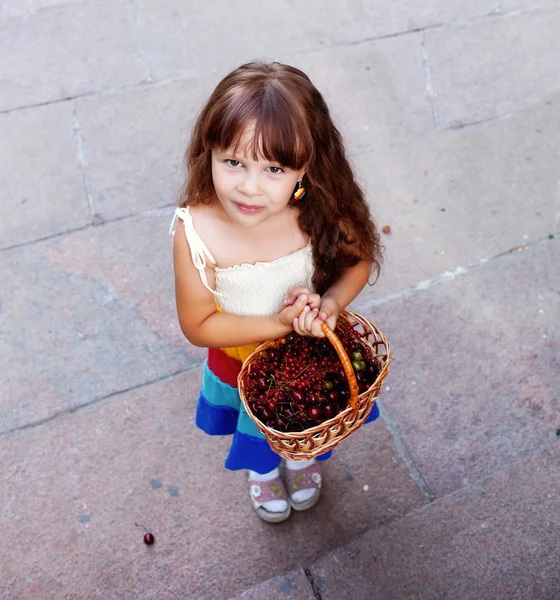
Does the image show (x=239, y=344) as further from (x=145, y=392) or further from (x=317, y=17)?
(x=317, y=17)

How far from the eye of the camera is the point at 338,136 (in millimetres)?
1891

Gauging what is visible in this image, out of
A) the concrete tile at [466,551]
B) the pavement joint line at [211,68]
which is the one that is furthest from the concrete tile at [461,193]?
the concrete tile at [466,551]

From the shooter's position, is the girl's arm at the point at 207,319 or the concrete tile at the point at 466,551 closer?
the girl's arm at the point at 207,319

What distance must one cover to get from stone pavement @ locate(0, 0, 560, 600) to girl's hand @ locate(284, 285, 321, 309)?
3.40ft

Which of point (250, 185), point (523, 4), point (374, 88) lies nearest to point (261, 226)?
point (250, 185)

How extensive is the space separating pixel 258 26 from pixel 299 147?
112 inches

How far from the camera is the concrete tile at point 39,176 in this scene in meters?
3.35

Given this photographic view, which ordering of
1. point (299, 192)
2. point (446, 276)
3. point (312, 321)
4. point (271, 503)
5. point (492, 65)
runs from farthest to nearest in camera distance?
point (492, 65)
point (446, 276)
point (271, 503)
point (299, 192)
point (312, 321)

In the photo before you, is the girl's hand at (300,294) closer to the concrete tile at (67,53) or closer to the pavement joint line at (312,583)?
the pavement joint line at (312,583)

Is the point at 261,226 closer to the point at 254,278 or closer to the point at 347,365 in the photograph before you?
the point at 254,278

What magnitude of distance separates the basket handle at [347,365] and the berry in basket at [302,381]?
0.38 feet

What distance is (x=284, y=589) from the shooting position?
2303mm

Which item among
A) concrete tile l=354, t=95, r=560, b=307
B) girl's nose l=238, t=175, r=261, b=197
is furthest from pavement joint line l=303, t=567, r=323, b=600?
girl's nose l=238, t=175, r=261, b=197

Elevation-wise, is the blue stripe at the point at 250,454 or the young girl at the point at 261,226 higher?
the young girl at the point at 261,226
